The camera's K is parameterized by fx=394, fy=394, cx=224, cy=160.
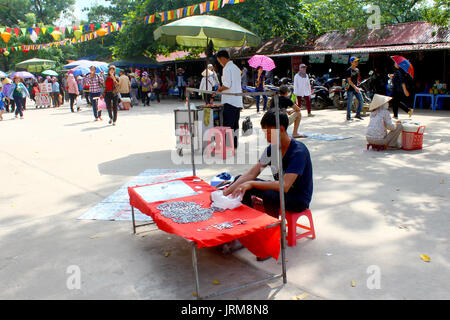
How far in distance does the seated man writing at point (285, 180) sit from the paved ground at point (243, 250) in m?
0.45

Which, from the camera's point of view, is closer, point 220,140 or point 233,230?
point 233,230

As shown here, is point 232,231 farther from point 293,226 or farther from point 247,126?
point 247,126

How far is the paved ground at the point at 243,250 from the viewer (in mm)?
2951

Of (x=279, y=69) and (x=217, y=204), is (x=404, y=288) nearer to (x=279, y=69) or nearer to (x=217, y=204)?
(x=217, y=204)

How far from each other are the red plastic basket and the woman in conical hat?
0.14m

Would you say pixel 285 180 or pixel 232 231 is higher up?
pixel 285 180

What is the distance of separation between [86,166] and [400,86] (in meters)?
7.36

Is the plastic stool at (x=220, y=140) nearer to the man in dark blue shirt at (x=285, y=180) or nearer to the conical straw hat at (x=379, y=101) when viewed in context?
the conical straw hat at (x=379, y=101)

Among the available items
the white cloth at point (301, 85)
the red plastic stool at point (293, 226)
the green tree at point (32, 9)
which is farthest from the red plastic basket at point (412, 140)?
the green tree at point (32, 9)

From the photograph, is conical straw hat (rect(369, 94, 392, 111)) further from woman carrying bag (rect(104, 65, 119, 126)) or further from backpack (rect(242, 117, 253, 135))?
woman carrying bag (rect(104, 65, 119, 126))

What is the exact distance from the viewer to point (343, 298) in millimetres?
2730

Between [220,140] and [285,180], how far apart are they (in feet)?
13.1

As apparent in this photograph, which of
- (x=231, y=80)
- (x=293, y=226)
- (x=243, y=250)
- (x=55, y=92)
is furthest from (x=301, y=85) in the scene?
(x=55, y=92)

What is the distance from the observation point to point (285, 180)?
327 cm
